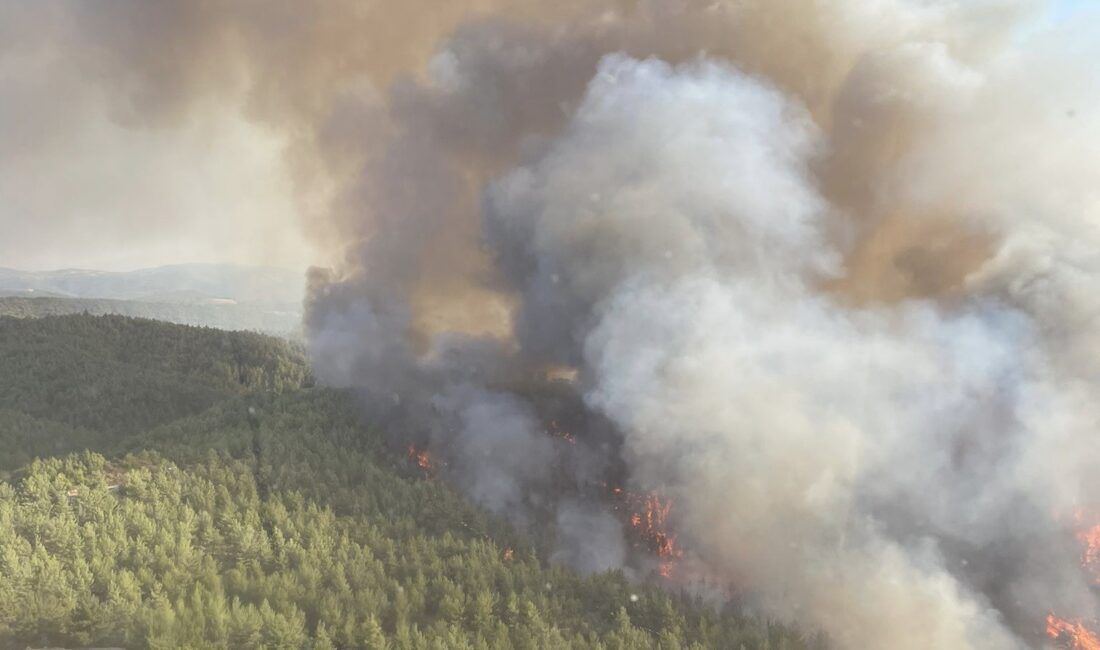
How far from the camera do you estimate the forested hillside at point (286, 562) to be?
75.3 feet

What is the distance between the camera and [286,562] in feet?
98.3

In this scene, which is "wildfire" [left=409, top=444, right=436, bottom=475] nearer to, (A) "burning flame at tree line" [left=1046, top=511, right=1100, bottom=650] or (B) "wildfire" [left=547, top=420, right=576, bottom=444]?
(B) "wildfire" [left=547, top=420, right=576, bottom=444]

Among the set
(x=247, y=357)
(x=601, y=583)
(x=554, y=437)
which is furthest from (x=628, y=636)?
(x=247, y=357)

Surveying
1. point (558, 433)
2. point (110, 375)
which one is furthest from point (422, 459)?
point (110, 375)

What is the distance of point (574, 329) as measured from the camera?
53375 mm

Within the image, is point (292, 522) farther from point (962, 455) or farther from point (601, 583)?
point (962, 455)

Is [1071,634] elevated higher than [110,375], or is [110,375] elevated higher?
[1071,634]

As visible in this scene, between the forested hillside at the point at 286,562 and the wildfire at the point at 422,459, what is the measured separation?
5.48 feet

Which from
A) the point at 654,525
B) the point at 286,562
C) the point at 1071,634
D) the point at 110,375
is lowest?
the point at 110,375

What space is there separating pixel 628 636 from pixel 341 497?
21.0 metres

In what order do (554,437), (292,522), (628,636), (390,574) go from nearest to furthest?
(628,636), (390,574), (292,522), (554,437)

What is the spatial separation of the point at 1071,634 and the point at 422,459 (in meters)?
43.4

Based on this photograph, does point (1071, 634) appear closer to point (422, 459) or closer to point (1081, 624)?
point (1081, 624)

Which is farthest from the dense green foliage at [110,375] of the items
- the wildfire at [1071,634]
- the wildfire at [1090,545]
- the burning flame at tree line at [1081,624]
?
the wildfire at [1090,545]
